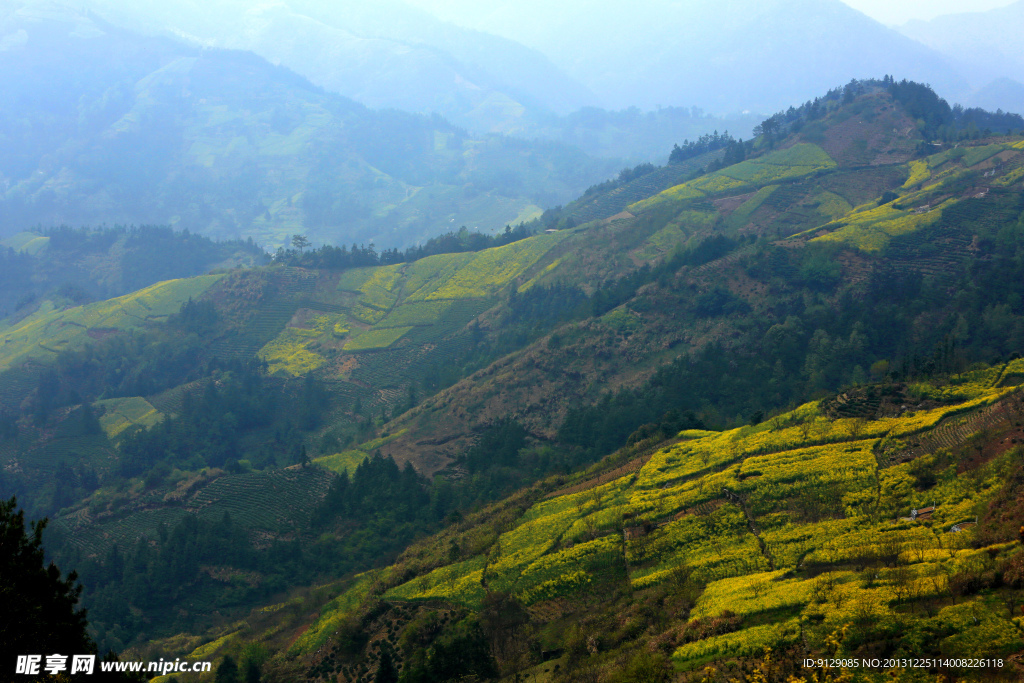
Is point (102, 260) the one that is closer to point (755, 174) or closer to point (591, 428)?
point (755, 174)

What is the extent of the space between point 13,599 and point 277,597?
36.0 m

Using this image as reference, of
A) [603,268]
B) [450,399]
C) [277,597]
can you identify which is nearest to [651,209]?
[603,268]

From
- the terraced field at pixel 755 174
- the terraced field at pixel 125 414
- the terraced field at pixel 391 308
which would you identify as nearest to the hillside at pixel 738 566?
the terraced field at pixel 125 414

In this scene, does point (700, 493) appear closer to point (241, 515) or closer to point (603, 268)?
point (241, 515)

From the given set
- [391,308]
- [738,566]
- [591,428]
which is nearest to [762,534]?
[738,566]

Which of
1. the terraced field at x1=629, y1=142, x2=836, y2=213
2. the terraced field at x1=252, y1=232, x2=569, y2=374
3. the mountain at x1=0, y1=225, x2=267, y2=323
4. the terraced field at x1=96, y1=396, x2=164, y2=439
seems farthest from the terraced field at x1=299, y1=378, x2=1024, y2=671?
the mountain at x1=0, y1=225, x2=267, y2=323

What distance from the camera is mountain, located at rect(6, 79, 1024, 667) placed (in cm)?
2481

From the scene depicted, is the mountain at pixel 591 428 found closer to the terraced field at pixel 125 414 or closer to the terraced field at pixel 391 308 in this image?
the terraced field at pixel 125 414

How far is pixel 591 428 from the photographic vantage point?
2361 inches

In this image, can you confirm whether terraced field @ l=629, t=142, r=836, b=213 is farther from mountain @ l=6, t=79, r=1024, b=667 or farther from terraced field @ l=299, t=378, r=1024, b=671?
terraced field @ l=299, t=378, r=1024, b=671

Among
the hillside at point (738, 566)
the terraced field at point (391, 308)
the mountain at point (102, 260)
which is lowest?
the hillside at point (738, 566)

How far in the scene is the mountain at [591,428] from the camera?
24812 millimetres

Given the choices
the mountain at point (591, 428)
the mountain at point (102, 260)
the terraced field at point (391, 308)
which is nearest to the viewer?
the mountain at point (591, 428)

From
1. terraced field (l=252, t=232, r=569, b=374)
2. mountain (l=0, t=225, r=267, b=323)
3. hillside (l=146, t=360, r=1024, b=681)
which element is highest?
mountain (l=0, t=225, r=267, b=323)
